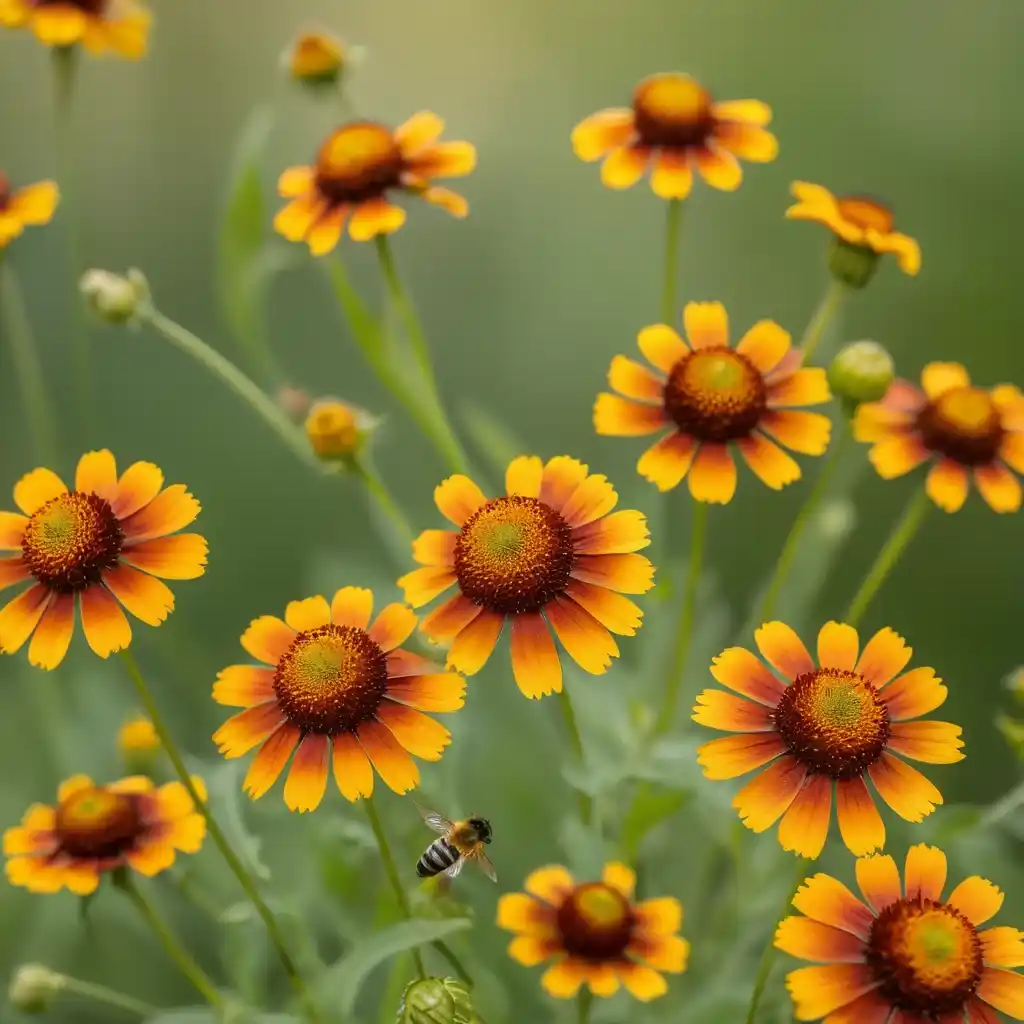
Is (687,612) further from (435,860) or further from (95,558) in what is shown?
(95,558)

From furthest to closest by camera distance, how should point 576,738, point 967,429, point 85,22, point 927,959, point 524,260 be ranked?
point 524,260 < point 85,22 < point 967,429 < point 576,738 < point 927,959

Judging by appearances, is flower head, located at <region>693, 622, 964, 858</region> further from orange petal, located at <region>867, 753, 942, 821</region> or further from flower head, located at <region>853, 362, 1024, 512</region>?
flower head, located at <region>853, 362, 1024, 512</region>

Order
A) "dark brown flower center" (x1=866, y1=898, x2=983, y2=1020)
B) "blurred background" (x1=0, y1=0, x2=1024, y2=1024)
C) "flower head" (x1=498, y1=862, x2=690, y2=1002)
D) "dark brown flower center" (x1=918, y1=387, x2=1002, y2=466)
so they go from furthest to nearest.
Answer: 1. "blurred background" (x1=0, y1=0, x2=1024, y2=1024)
2. "dark brown flower center" (x1=918, y1=387, x2=1002, y2=466)
3. "flower head" (x1=498, y1=862, x2=690, y2=1002)
4. "dark brown flower center" (x1=866, y1=898, x2=983, y2=1020)

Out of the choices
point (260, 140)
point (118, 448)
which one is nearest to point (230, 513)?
point (118, 448)

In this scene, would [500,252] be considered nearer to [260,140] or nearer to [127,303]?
[260,140]

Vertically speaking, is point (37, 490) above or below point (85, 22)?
below

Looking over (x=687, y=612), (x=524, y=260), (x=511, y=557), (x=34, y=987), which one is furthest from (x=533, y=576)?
(x=524, y=260)

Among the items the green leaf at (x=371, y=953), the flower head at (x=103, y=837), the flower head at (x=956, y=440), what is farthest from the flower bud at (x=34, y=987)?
the flower head at (x=956, y=440)

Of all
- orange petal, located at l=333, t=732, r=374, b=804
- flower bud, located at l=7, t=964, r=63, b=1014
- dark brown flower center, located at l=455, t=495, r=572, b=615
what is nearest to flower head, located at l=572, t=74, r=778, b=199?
dark brown flower center, located at l=455, t=495, r=572, b=615
